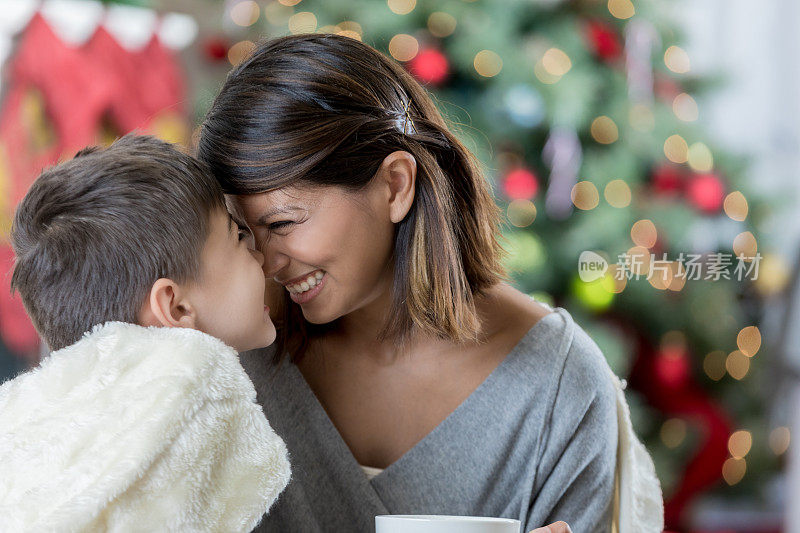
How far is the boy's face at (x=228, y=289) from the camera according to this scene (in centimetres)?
97

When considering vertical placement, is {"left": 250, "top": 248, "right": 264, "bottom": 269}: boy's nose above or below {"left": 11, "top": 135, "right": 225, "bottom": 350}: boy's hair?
below

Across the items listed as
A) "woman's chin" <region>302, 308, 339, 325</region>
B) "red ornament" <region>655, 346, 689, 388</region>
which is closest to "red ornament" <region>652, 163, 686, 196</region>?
"red ornament" <region>655, 346, 689, 388</region>

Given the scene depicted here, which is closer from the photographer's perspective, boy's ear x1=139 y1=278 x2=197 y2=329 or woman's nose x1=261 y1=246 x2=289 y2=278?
boy's ear x1=139 y1=278 x2=197 y2=329

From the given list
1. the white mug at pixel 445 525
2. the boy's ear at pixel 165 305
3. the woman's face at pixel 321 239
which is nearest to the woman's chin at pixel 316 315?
the woman's face at pixel 321 239

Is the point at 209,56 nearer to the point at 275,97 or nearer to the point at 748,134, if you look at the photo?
the point at 275,97

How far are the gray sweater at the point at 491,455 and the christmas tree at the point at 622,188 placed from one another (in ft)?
3.27

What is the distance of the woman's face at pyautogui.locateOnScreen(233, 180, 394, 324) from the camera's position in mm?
1101

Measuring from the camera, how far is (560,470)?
1.22 m

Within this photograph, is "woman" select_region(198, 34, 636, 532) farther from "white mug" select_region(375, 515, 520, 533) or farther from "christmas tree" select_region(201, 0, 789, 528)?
"christmas tree" select_region(201, 0, 789, 528)

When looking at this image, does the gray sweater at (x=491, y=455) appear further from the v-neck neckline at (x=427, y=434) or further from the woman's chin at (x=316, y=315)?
the woman's chin at (x=316, y=315)

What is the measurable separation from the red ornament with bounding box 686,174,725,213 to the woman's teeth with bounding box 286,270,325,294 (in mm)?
1697

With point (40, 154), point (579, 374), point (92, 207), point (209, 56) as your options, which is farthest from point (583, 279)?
point (92, 207)

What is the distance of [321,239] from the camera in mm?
1107

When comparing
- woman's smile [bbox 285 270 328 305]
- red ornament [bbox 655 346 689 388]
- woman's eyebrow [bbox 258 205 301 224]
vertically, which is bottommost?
red ornament [bbox 655 346 689 388]
